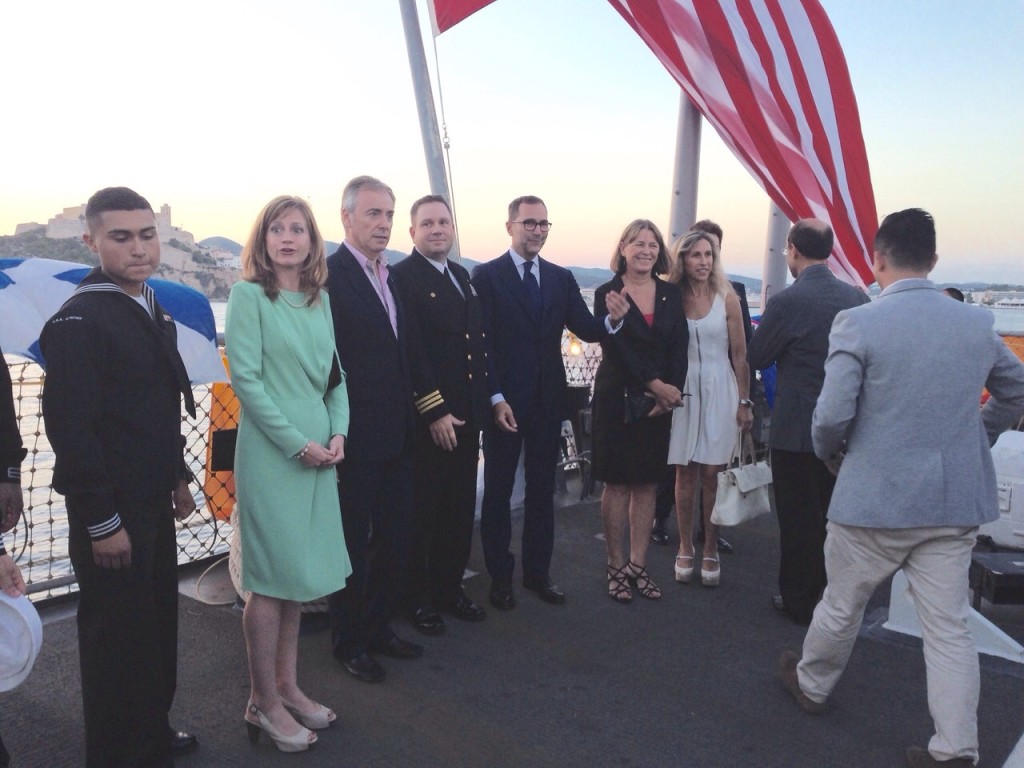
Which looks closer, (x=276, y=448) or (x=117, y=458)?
(x=117, y=458)

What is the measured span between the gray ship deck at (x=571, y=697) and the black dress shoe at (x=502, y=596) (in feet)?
0.22

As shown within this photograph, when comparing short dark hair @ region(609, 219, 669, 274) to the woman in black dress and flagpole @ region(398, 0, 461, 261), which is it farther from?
flagpole @ region(398, 0, 461, 261)

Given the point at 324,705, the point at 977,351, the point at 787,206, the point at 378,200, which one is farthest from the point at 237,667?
the point at 787,206

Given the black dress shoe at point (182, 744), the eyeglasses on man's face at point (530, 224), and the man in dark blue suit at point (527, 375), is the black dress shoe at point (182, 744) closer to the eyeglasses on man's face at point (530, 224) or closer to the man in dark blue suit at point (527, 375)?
the man in dark blue suit at point (527, 375)

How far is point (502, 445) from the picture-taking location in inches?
150

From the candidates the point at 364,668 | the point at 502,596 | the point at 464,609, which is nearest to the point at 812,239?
the point at 502,596

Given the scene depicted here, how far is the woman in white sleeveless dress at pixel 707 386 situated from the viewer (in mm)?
4145

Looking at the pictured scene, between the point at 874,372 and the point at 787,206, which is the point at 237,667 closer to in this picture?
the point at 874,372

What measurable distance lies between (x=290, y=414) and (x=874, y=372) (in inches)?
73.9

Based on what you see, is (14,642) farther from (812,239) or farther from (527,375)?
(812,239)

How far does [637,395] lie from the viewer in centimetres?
389

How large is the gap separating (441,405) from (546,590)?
1191 mm

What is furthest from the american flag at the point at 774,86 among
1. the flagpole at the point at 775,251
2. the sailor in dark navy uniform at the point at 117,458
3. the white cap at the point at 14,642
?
the white cap at the point at 14,642

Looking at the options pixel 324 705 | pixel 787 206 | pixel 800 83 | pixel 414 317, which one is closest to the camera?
pixel 324 705
